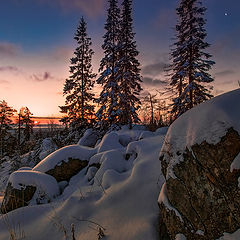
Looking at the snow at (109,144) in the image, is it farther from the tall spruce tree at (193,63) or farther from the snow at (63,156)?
the tall spruce tree at (193,63)

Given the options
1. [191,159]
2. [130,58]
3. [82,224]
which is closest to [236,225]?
[191,159]

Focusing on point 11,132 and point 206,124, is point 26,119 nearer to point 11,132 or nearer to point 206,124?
point 11,132

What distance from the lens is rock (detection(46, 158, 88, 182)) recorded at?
17.2 ft

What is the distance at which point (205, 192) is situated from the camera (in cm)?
166

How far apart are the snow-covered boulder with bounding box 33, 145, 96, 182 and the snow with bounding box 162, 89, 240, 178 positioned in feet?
13.5

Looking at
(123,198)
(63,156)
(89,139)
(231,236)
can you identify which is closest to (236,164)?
(231,236)

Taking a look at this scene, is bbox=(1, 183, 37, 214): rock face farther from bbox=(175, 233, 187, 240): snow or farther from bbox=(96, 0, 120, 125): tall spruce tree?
A: bbox=(96, 0, 120, 125): tall spruce tree

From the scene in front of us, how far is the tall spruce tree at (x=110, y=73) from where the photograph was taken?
1246 centimetres

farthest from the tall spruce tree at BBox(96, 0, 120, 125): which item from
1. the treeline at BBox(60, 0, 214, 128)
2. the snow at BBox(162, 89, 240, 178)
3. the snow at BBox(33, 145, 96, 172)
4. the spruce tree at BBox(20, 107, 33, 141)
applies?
the spruce tree at BBox(20, 107, 33, 141)

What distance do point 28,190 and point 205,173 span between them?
15.4 feet

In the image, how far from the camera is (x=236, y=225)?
4.58ft

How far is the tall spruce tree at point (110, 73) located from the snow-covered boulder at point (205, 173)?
33.0 feet

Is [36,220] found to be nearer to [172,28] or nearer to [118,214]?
[118,214]

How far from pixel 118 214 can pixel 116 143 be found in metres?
3.77
